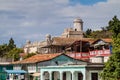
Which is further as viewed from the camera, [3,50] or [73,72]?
[3,50]

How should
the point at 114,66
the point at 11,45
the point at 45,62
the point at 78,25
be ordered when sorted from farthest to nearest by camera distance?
the point at 78,25 < the point at 11,45 < the point at 45,62 < the point at 114,66

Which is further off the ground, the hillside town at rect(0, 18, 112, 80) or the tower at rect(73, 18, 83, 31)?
the tower at rect(73, 18, 83, 31)

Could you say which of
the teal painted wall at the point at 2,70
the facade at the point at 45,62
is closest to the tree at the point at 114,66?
the facade at the point at 45,62

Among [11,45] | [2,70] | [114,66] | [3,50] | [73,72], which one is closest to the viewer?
[114,66]

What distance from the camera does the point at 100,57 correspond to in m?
55.4

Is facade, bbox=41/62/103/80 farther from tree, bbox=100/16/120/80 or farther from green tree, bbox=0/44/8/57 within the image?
green tree, bbox=0/44/8/57

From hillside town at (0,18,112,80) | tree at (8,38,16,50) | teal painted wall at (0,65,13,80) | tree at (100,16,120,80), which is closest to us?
tree at (100,16,120,80)

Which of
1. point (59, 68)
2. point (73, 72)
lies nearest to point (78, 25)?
point (59, 68)

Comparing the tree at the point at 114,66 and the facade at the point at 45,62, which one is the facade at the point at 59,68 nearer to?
the facade at the point at 45,62

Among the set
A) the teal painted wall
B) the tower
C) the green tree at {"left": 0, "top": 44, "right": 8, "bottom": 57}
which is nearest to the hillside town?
the teal painted wall

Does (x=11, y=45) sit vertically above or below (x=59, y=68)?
above

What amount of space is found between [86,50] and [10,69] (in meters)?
14.1

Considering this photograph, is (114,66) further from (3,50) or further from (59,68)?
(3,50)

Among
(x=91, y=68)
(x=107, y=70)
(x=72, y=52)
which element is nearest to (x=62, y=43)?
(x=72, y=52)
